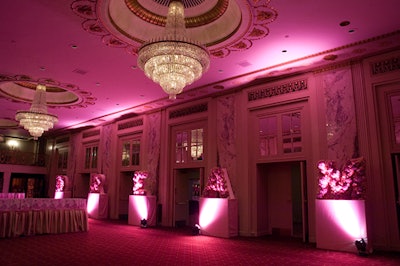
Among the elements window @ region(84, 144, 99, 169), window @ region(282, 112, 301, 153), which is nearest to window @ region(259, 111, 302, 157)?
window @ region(282, 112, 301, 153)

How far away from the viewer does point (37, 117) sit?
917cm

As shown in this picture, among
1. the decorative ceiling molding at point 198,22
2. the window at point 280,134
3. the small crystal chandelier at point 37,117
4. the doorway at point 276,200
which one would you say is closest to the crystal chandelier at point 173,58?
the decorative ceiling molding at point 198,22

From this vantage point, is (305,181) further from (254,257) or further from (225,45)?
(225,45)

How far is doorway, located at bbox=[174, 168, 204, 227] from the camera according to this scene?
34.8ft

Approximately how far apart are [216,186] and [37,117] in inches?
219

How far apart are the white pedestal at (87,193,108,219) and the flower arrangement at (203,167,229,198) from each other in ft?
18.5

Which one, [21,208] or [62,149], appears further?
[62,149]

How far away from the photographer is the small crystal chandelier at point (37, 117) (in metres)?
9.09

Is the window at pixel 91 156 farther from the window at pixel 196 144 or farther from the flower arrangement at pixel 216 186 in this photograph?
the flower arrangement at pixel 216 186

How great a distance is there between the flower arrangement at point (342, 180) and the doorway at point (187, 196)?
4.67 meters

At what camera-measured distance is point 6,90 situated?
10.4 m

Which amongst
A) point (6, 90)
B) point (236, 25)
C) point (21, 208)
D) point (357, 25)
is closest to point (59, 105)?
point (6, 90)

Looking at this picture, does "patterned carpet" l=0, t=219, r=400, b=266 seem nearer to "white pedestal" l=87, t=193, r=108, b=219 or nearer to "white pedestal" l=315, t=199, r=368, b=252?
"white pedestal" l=315, t=199, r=368, b=252

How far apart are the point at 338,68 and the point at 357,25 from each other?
5.56ft
